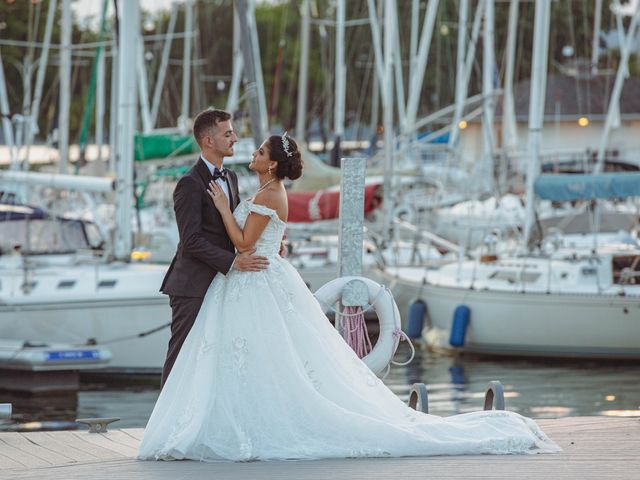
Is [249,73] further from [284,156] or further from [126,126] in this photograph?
[284,156]

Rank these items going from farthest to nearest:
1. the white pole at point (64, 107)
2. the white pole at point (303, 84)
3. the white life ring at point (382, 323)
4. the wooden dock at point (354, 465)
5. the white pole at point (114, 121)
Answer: the white pole at point (303, 84), the white pole at point (64, 107), the white pole at point (114, 121), the white life ring at point (382, 323), the wooden dock at point (354, 465)

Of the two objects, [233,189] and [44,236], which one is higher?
[233,189]

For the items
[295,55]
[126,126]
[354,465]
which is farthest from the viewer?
[295,55]

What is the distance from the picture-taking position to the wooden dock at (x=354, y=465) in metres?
8.08

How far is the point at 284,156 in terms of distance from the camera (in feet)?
30.2

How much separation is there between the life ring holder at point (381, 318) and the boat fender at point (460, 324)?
41.2ft

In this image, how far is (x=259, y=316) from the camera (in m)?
9.21

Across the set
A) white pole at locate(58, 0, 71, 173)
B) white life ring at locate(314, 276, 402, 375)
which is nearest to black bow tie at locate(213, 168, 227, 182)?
white life ring at locate(314, 276, 402, 375)

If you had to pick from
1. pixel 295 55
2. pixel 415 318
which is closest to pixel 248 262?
pixel 415 318

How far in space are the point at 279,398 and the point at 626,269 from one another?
13984mm

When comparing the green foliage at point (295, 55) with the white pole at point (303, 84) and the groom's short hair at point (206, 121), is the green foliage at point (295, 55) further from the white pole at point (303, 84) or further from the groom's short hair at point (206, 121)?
the groom's short hair at point (206, 121)

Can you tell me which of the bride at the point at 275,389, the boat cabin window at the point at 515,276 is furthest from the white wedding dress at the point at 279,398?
the boat cabin window at the point at 515,276

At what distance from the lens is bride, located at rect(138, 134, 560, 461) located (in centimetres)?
883

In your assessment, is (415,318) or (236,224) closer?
(236,224)
